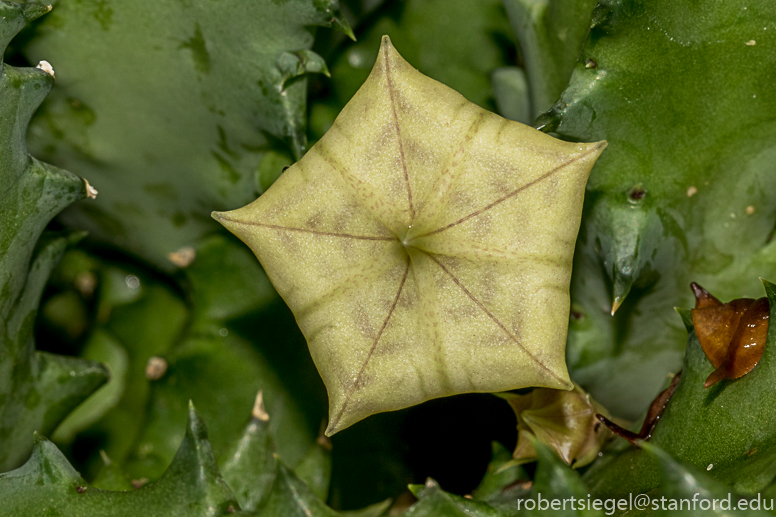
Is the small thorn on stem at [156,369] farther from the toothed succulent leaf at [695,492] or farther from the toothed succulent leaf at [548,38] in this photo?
the toothed succulent leaf at [695,492]

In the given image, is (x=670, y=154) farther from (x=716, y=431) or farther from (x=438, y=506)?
(x=438, y=506)

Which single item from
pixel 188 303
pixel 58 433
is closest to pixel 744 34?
pixel 188 303

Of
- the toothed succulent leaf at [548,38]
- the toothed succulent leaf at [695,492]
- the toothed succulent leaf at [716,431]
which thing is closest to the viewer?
the toothed succulent leaf at [695,492]

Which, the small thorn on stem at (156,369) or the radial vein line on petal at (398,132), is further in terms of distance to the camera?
the small thorn on stem at (156,369)

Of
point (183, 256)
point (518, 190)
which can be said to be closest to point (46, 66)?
point (183, 256)

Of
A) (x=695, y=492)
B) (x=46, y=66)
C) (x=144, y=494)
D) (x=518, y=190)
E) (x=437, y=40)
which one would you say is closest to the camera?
(x=695, y=492)

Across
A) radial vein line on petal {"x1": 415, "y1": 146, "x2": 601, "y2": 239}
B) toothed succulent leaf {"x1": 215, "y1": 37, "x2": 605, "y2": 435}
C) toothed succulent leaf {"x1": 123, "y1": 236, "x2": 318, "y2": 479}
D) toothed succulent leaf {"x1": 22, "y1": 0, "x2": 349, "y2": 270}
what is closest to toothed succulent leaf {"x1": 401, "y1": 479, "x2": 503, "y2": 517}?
toothed succulent leaf {"x1": 215, "y1": 37, "x2": 605, "y2": 435}

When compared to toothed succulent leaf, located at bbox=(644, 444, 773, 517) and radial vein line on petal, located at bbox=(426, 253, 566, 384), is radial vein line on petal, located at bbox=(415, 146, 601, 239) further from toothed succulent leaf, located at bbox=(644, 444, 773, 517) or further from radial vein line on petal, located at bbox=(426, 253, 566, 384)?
toothed succulent leaf, located at bbox=(644, 444, 773, 517)

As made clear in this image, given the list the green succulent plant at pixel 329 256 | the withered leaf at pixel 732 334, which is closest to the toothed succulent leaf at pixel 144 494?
the green succulent plant at pixel 329 256
